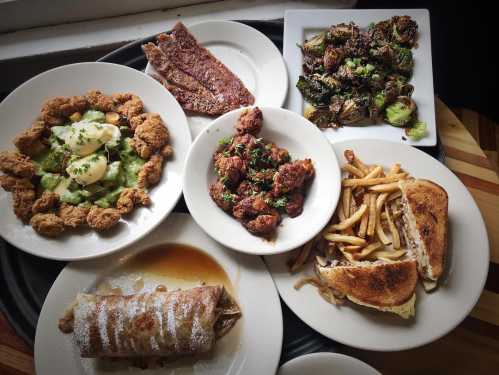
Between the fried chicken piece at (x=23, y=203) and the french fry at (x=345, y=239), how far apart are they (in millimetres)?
1765

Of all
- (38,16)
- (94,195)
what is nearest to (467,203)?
(94,195)

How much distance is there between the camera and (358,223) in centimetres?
250

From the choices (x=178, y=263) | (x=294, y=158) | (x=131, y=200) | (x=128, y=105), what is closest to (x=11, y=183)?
(x=131, y=200)

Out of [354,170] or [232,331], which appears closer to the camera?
[232,331]

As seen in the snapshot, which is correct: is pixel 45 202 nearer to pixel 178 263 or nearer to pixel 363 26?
pixel 178 263

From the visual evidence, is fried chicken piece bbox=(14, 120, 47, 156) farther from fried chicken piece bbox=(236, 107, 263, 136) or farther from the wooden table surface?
fried chicken piece bbox=(236, 107, 263, 136)

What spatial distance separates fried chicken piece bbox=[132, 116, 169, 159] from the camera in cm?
259

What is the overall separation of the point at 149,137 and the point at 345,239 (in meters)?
1.33

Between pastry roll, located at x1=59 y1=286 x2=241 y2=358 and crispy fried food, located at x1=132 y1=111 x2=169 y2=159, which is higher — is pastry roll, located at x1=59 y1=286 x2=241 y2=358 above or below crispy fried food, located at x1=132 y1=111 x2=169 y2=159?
below

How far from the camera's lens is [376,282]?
2.31 metres

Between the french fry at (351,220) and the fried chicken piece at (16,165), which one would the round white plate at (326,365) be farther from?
the fried chicken piece at (16,165)

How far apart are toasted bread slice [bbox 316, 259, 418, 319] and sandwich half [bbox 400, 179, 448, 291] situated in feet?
0.30

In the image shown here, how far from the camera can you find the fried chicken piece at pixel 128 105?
2699 millimetres

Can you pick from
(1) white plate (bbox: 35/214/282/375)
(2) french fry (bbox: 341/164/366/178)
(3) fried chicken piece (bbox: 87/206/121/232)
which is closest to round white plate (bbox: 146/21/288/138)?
(2) french fry (bbox: 341/164/366/178)
